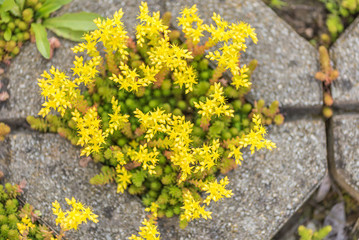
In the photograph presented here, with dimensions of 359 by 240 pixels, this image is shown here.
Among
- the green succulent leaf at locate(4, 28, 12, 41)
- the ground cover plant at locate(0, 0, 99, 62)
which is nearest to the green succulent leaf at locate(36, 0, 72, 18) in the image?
the ground cover plant at locate(0, 0, 99, 62)

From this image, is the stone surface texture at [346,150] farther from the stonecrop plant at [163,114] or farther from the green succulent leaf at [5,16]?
the green succulent leaf at [5,16]

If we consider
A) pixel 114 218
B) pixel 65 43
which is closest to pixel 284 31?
pixel 65 43

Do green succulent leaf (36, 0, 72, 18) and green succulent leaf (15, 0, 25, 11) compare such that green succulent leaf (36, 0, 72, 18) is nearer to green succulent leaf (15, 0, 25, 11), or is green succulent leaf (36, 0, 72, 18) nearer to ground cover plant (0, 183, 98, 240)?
green succulent leaf (15, 0, 25, 11)

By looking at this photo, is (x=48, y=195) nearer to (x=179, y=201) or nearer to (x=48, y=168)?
(x=48, y=168)

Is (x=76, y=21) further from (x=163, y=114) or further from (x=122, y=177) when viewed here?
(x=122, y=177)

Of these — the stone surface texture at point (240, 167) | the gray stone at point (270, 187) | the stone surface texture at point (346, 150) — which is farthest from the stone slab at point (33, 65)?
the stone surface texture at point (346, 150)

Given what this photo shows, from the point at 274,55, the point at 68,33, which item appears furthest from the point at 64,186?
the point at 274,55
